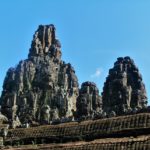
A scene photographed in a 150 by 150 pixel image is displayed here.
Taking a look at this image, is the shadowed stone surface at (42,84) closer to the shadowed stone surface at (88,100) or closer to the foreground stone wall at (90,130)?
the shadowed stone surface at (88,100)

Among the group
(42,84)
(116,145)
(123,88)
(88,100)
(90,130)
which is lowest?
(116,145)

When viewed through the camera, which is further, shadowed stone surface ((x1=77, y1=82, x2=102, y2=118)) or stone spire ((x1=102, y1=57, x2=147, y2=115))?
shadowed stone surface ((x1=77, y1=82, x2=102, y2=118))

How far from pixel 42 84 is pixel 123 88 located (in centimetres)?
4016

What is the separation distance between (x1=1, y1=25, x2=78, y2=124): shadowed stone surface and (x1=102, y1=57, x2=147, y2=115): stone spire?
67.0 feet

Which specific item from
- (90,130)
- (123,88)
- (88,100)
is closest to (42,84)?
(88,100)

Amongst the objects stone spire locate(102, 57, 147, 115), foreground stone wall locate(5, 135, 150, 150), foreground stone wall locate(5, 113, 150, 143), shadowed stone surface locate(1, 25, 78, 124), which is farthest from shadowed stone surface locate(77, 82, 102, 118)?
foreground stone wall locate(5, 135, 150, 150)

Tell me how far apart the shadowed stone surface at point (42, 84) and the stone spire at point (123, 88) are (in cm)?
2041

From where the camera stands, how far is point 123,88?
8581 centimetres

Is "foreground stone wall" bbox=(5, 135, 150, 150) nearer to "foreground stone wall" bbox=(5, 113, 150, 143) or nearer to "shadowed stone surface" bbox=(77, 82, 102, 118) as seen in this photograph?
"foreground stone wall" bbox=(5, 113, 150, 143)

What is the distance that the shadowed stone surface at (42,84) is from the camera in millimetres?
111250

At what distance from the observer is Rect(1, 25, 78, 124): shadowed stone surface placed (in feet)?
365

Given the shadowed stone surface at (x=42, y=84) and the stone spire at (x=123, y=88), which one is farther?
the shadowed stone surface at (x=42, y=84)

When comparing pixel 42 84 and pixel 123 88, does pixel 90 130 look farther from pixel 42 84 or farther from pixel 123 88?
pixel 42 84

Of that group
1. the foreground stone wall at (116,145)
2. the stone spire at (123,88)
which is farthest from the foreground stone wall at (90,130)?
the stone spire at (123,88)
